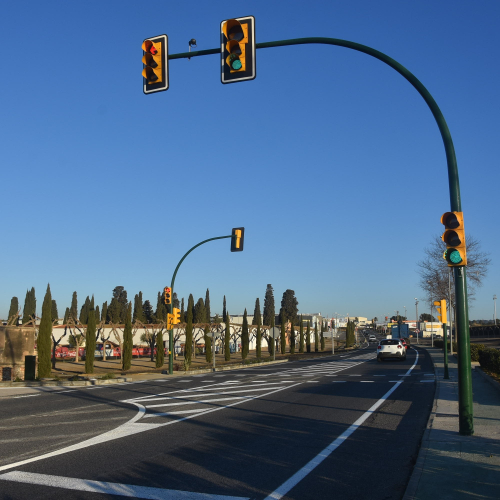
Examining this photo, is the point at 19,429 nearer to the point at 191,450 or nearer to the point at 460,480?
the point at 191,450

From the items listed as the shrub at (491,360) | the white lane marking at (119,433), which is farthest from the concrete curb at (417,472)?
the shrub at (491,360)

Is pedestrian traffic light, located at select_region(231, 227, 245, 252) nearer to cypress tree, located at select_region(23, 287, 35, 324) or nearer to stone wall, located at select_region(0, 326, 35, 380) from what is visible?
stone wall, located at select_region(0, 326, 35, 380)

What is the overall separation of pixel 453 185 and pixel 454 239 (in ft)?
3.80

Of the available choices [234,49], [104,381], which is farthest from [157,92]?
[104,381]

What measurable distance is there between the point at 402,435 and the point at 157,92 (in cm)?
766

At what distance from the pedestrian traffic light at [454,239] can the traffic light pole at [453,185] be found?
0.40 m

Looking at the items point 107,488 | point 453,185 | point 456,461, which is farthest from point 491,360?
point 107,488

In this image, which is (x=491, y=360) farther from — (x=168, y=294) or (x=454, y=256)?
(x=168, y=294)

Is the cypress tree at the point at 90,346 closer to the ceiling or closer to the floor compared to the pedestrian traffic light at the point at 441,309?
closer to the floor

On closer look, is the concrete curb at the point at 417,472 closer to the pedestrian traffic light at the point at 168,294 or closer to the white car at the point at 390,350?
the pedestrian traffic light at the point at 168,294

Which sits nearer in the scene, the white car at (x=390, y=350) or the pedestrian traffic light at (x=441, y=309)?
the pedestrian traffic light at (x=441, y=309)

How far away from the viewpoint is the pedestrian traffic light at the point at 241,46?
26.9ft

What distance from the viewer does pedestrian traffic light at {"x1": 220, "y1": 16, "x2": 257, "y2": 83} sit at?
8203mm

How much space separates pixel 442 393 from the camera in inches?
618
